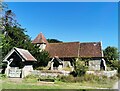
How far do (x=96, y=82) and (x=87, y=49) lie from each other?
20.2 metres

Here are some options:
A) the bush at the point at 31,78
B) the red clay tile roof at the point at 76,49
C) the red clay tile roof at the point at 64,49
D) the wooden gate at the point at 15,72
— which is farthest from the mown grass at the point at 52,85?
the red clay tile roof at the point at 64,49

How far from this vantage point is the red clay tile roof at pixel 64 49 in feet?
134

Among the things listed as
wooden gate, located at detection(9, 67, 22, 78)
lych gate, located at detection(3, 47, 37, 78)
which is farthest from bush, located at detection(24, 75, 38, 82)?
wooden gate, located at detection(9, 67, 22, 78)

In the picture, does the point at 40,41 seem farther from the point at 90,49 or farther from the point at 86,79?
the point at 86,79

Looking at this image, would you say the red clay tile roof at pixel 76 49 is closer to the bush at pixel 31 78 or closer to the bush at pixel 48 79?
the bush at pixel 48 79

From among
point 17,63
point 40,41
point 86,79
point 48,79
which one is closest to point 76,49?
point 40,41

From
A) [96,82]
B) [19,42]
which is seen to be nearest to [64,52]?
[19,42]

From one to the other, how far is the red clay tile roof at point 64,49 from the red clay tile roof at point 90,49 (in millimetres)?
1023

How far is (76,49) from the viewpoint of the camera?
41.4 m

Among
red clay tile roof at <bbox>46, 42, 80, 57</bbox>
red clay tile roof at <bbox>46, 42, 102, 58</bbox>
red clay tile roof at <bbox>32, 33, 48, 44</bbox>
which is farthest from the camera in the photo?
red clay tile roof at <bbox>32, 33, 48, 44</bbox>

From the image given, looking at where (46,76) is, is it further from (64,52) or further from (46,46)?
(46,46)

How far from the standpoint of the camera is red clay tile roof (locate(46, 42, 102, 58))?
131 feet

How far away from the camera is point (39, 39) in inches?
1797

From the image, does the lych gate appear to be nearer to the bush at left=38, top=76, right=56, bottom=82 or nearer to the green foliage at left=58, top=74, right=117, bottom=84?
the bush at left=38, top=76, right=56, bottom=82
